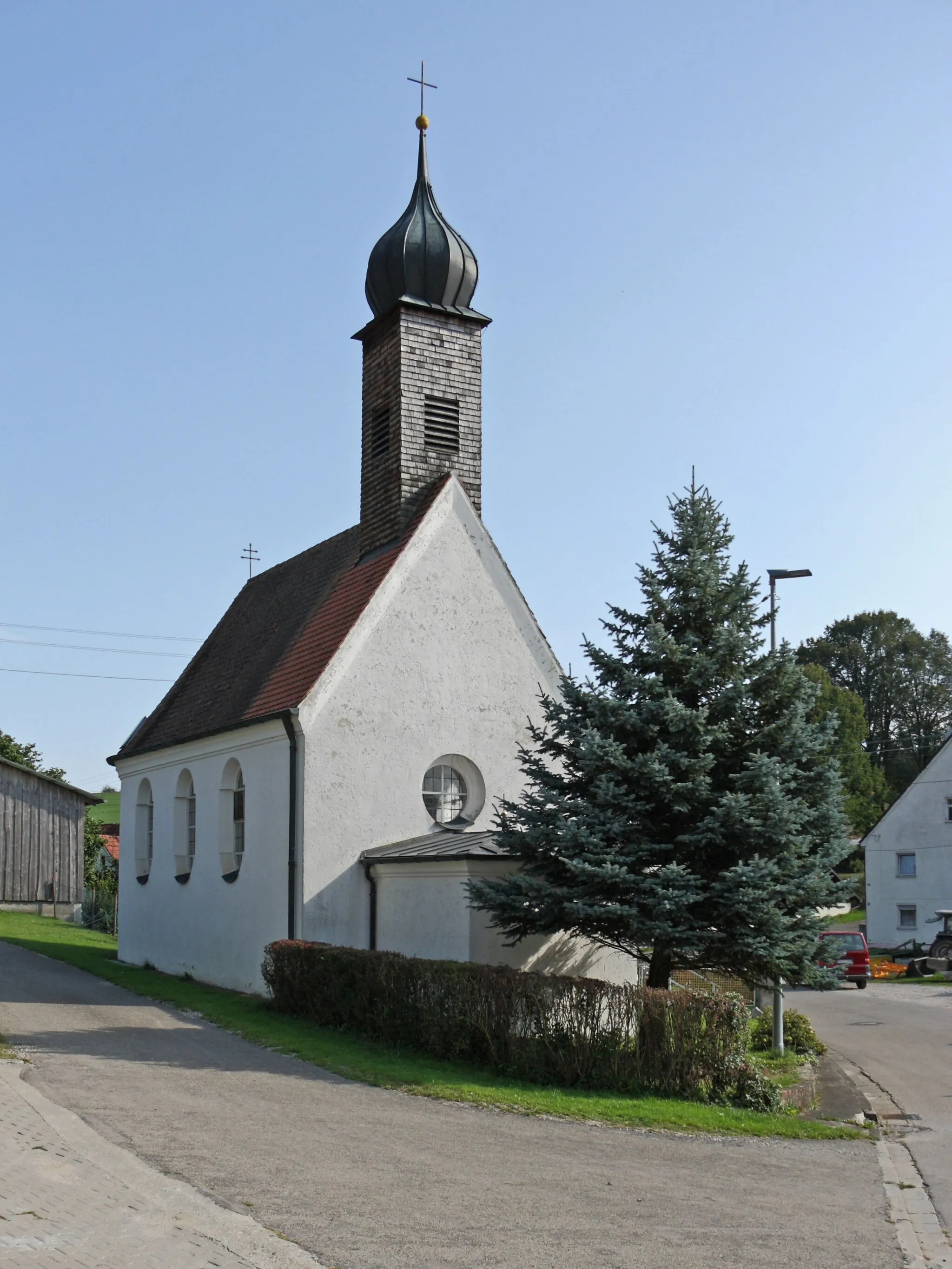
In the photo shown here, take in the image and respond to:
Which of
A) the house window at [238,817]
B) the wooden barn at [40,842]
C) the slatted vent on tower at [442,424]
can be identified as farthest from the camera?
the wooden barn at [40,842]

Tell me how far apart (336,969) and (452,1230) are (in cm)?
857

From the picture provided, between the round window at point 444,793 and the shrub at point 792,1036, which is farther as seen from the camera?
the round window at point 444,793

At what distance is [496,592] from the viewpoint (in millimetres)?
20984

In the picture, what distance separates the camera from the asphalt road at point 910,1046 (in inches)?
459

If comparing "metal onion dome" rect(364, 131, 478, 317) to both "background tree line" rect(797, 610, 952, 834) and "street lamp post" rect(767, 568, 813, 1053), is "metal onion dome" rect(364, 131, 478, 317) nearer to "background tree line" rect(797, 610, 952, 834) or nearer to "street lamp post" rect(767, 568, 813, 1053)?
"street lamp post" rect(767, 568, 813, 1053)

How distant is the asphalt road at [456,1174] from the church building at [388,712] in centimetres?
517

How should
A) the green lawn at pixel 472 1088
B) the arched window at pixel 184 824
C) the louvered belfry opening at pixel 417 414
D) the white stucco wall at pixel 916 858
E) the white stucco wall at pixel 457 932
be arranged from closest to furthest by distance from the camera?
the green lawn at pixel 472 1088, the white stucco wall at pixel 457 932, the louvered belfry opening at pixel 417 414, the arched window at pixel 184 824, the white stucco wall at pixel 916 858

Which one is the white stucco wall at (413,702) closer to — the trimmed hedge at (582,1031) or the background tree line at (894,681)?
the trimmed hedge at (582,1031)

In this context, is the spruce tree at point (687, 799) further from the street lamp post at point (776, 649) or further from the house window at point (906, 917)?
the house window at point (906, 917)

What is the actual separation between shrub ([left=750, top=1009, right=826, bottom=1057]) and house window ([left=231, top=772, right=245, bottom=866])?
9286mm

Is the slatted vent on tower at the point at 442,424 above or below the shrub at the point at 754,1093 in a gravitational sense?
above

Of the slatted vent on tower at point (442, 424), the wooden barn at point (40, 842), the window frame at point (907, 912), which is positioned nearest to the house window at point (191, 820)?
the slatted vent on tower at point (442, 424)

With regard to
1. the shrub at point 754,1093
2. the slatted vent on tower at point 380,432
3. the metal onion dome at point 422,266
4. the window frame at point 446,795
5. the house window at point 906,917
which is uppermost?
the metal onion dome at point 422,266

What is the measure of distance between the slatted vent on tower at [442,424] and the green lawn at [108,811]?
2389 inches
